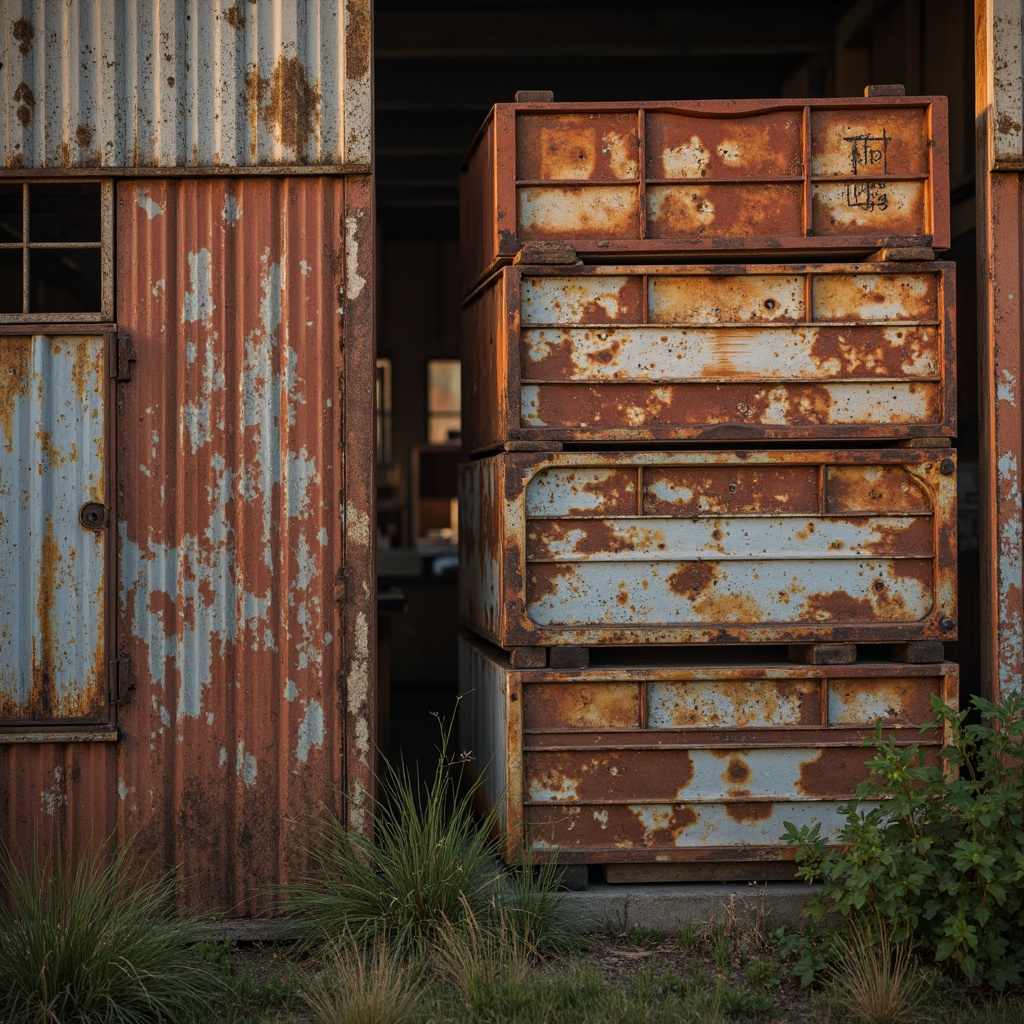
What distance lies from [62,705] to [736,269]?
3.60m

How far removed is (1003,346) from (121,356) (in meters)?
4.05

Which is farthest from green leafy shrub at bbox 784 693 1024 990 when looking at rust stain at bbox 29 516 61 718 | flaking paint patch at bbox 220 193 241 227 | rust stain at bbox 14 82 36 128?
rust stain at bbox 14 82 36 128

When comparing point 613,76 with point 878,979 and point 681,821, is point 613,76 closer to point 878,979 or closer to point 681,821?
point 681,821

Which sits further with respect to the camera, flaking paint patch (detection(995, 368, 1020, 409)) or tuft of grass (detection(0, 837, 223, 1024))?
flaking paint patch (detection(995, 368, 1020, 409))

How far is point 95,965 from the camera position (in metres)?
4.09

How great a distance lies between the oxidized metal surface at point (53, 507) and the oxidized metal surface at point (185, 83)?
92 centimetres

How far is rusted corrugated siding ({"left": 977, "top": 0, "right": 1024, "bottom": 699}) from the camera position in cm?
511

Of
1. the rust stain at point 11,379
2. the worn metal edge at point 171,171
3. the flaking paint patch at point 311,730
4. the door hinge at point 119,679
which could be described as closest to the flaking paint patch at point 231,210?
the worn metal edge at point 171,171

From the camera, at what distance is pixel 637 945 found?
4.81 meters

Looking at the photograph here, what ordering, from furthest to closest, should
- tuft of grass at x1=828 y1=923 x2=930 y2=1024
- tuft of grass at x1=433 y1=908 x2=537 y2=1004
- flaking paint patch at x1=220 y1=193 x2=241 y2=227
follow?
1. flaking paint patch at x1=220 y1=193 x2=241 y2=227
2. tuft of grass at x1=433 y1=908 x2=537 y2=1004
3. tuft of grass at x1=828 y1=923 x2=930 y2=1024

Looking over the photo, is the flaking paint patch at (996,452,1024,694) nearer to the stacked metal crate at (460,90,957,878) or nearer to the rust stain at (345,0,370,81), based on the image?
the stacked metal crate at (460,90,957,878)

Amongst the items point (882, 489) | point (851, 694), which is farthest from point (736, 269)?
point (851, 694)

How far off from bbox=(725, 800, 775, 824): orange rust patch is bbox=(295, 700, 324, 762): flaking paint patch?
185 cm

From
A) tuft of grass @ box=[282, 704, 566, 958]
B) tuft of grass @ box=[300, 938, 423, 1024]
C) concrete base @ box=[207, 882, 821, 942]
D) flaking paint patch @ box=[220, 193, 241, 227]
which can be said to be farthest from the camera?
flaking paint patch @ box=[220, 193, 241, 227]
